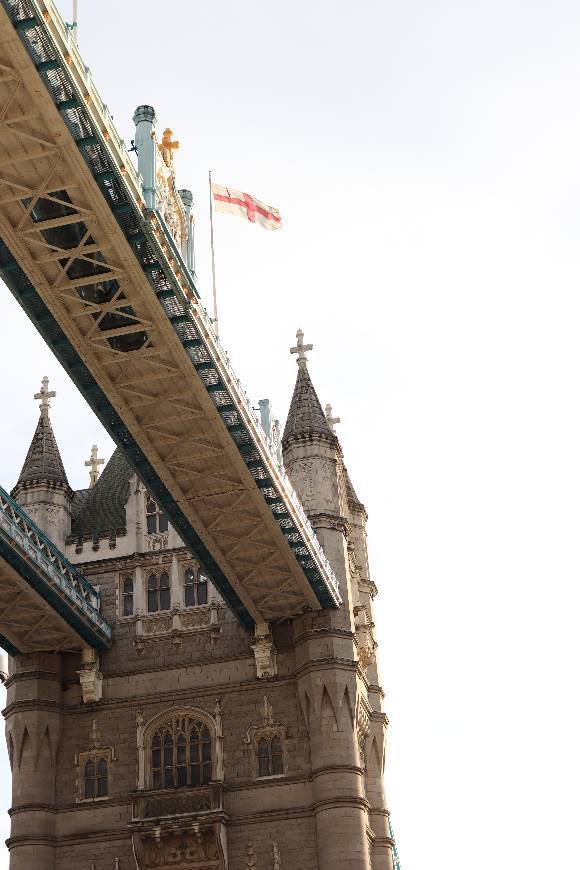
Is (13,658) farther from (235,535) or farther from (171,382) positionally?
(171,382)

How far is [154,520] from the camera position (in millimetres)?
54844

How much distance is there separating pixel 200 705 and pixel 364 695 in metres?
7.12

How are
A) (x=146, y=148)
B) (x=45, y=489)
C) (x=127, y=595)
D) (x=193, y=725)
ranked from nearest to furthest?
(x=146, y=148) → (x=193, y=725) → (x=127, y=595) → (x=45, y=489)

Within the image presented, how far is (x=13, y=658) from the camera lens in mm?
51312

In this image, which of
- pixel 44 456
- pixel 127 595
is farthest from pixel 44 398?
pixel 127 595

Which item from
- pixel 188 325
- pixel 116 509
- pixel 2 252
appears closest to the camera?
pixel 2 252

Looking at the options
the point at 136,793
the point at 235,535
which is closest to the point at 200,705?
the point at 136,793

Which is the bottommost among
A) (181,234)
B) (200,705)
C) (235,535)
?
(200,705)

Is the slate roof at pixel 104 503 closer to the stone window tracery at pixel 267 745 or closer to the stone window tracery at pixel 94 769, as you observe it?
the stone window tracery at pixel 94 769

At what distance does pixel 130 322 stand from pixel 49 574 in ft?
44.8

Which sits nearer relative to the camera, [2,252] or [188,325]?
[2,252]

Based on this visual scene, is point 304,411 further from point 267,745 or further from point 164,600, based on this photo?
point 267,745

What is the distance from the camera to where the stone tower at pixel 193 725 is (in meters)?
46.4

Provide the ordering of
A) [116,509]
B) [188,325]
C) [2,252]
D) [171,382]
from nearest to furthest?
1. [2,252]
2. [188,325]
3. [171,382]
4. [116,509]
